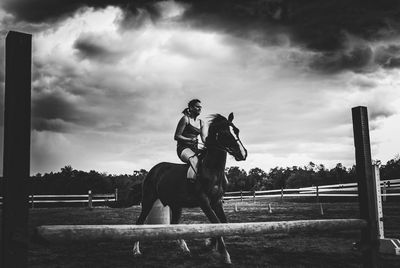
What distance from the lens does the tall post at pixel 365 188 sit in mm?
3633

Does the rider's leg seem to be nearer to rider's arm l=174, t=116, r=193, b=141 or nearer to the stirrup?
the stirrup

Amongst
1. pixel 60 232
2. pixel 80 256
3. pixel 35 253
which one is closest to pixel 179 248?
pixel 80 256

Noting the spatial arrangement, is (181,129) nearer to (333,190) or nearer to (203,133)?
(203,133)

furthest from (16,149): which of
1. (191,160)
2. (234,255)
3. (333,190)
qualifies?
(333,190)

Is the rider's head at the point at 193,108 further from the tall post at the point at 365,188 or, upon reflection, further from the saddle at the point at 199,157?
the tall post at the point at 365,188

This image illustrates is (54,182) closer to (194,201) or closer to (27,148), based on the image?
(194,201)

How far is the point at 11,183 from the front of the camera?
2.16m

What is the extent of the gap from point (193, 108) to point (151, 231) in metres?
4.82

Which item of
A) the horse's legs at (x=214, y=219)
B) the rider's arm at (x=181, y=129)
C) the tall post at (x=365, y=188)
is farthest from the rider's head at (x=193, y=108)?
the tall post at (x=365, y=188)

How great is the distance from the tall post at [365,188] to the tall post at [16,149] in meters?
3.10

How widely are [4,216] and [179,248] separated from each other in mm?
5259

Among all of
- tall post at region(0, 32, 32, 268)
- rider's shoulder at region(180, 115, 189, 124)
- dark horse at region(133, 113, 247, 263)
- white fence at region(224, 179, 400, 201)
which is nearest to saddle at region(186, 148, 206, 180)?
dark horse at region(133, 113, 247, 263)

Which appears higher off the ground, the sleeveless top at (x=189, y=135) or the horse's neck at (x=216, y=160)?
the sleeveless top at (x=189, y=135)

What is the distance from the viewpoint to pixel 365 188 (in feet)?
12.4
